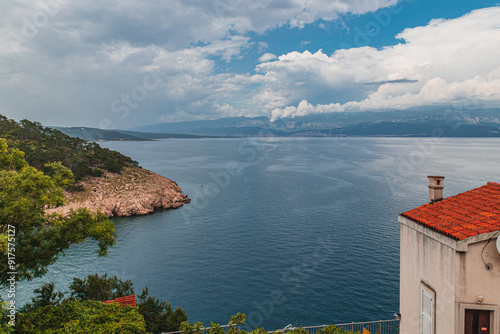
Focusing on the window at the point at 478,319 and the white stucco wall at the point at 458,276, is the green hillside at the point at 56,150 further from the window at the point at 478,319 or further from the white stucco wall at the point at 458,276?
the window at the point at 478,319

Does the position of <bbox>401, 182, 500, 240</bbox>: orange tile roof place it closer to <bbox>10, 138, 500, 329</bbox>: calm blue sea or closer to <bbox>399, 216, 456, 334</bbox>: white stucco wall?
<bbox>399, 216, 456, 334</bbox>: white stucco wall

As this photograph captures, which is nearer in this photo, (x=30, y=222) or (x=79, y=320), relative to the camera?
(x=79, y=320)

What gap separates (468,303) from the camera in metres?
7.85

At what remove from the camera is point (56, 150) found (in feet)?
221

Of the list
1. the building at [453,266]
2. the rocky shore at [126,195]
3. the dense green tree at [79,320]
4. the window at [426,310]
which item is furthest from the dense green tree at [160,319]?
the rocky shore at [126,195]

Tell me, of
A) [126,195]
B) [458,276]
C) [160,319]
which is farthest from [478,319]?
[126,195]

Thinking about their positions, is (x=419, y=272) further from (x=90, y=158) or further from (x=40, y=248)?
(x=90, y=158)

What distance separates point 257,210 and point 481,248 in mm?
54213

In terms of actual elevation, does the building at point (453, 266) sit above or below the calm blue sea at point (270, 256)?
above

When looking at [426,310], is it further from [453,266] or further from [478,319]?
[453,266]

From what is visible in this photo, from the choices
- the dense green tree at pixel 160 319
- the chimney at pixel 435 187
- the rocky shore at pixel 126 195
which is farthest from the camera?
the rocky shore at pixel 126 195

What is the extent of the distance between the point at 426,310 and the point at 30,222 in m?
14.8

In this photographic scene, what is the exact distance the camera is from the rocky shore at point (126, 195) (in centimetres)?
5975

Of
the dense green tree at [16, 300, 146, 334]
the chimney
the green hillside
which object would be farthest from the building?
the green hillside
